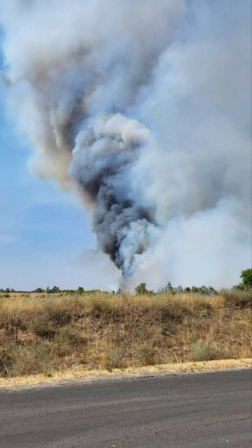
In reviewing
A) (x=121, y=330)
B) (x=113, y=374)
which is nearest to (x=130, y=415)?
(x=113, y=374)

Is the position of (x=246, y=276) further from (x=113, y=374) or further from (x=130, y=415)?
(x=130, y=415)

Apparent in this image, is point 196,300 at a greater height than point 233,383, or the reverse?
point 196,300

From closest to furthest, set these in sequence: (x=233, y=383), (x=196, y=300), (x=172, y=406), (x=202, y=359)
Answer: (x=172, y=406) → (x=233, y=383) → (x=202, y=359) → (x=196, y=300)

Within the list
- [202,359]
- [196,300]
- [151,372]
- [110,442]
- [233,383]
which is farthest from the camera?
[196,300]

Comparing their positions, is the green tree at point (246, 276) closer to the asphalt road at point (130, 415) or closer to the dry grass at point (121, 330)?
the dry grass at point (121, 330)

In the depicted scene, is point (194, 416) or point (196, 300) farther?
point (196, 300)

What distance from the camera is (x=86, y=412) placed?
5.87 metres

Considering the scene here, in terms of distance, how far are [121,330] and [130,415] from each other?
9.79 meters

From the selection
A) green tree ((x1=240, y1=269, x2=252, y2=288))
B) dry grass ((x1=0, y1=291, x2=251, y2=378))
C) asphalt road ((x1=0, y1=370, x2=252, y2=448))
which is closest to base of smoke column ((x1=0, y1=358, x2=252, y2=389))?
asphalt road ((x1=0, y1=370, x2=252, y2=448))

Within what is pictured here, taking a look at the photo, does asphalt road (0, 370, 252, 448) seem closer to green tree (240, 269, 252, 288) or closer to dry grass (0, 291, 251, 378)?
dry grass (0, 291, 251, 378)

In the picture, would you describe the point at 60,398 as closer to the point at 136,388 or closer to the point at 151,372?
the point at 136,388

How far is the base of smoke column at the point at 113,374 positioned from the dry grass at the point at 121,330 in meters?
1.23

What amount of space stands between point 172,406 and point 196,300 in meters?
12.7

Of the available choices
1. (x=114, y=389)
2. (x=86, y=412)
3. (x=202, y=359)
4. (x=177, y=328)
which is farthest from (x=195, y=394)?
(x=177, y=328)
